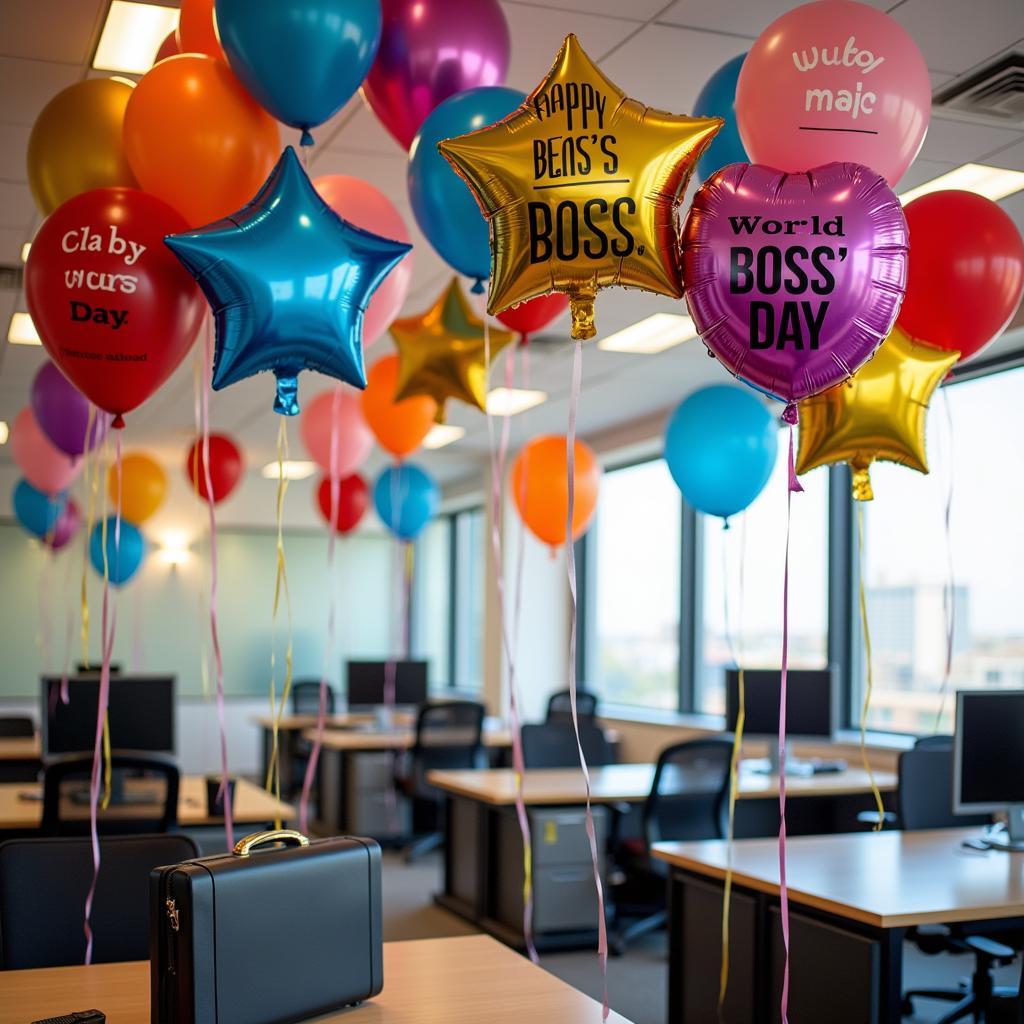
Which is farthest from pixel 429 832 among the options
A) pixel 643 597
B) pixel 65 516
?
pixel 65 516

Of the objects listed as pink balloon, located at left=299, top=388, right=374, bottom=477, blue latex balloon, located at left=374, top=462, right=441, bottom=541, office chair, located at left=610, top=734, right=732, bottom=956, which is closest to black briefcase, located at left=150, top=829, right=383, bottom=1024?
office chair, located at left=610, top=734, right=732, bottom=956

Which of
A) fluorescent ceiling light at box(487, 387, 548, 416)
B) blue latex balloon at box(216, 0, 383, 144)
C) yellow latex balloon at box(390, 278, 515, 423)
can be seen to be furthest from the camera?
fluorescent ceiling light at box(487, 387, 548, 416)

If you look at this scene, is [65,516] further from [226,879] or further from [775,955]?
[226,879]

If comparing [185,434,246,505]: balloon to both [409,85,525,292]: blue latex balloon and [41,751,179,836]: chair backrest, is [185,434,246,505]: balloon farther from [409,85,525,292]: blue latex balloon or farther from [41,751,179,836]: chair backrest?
[409,85,525,292]: blue latex balloon

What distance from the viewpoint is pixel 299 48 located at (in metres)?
2.40

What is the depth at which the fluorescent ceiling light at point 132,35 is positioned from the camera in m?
3.15

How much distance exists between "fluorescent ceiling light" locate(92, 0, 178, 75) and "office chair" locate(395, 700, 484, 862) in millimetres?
4192

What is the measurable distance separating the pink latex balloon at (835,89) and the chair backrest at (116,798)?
103 inches

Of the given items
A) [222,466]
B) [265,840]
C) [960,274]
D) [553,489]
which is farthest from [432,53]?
[222,466]

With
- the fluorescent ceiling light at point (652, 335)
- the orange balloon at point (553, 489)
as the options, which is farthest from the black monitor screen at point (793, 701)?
the fluorescent ceiling light at point (652, 335)

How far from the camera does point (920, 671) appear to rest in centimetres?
612

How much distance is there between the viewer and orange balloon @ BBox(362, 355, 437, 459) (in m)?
4.77

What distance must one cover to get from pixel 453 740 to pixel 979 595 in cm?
302

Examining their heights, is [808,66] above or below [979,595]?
above
